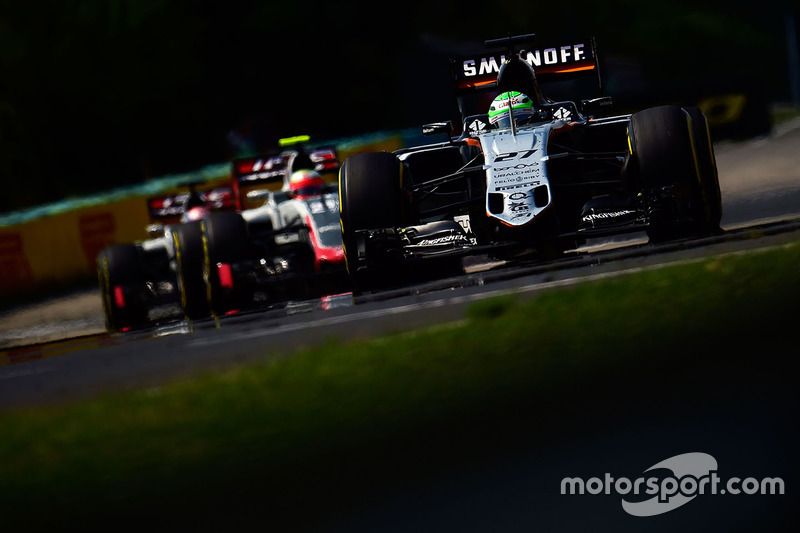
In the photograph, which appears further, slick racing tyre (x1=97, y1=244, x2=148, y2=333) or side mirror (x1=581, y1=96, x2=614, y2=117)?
slick racing tyre (x1=97, y1=244, x2=148, y2=333)

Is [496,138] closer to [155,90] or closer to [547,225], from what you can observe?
[547,225]

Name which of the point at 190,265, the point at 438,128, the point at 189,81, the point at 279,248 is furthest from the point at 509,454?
the point at 189,81

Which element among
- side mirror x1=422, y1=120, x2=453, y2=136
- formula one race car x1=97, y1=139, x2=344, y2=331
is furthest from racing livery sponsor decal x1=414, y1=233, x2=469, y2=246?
formula one race car x1=97, y1=139, x2=344, y2=331

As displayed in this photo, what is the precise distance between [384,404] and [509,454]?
31.9 inches

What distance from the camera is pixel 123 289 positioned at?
37.2 ft

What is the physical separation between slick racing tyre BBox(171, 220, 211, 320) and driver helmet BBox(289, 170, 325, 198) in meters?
1.44

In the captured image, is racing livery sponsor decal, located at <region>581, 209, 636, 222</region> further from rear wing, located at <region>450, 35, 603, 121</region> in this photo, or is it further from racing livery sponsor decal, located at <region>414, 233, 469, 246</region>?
rear wing, located at <region>450, 35, 603, 121</region>

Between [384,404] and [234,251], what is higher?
[384,404]

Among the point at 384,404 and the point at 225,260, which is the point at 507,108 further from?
the point at 384,404

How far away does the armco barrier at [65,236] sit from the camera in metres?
18.0

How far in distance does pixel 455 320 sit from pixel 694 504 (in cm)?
240

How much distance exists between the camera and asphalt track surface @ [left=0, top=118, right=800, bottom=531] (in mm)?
2830

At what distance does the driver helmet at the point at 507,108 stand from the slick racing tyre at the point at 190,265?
9.41 feet

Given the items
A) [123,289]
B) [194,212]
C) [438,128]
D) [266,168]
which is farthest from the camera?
[194,212]
